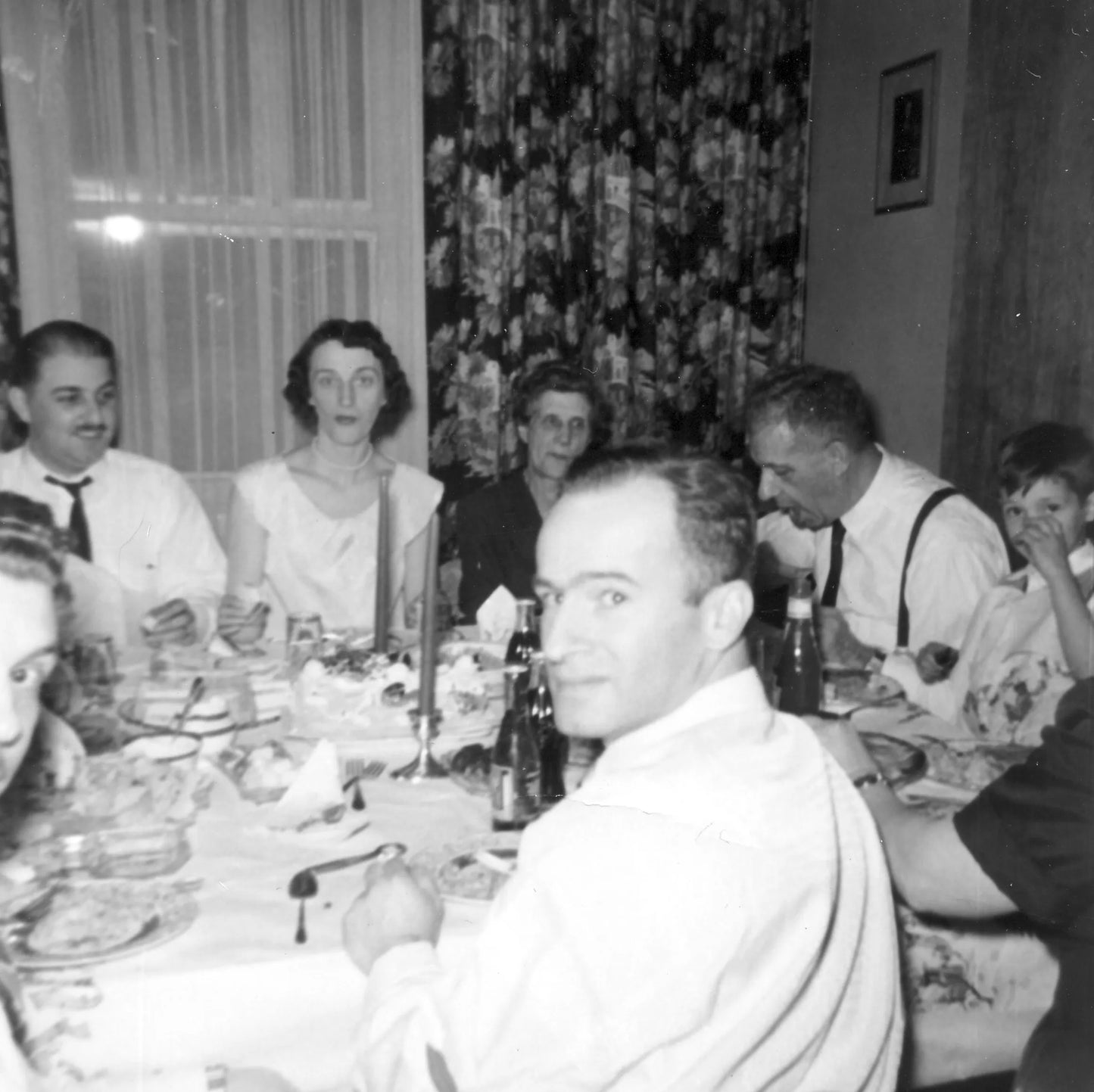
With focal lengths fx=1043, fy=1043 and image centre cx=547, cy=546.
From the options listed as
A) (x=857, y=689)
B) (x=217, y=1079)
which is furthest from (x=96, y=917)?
(x=857, y=689)

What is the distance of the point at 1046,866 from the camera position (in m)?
1.17

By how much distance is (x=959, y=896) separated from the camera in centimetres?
127

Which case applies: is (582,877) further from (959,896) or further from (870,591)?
(870,591)

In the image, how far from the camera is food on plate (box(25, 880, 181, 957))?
1172mm

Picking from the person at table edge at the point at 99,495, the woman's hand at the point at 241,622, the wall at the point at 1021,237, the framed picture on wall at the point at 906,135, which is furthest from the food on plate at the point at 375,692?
the framed picture on wall at the point at 906,135

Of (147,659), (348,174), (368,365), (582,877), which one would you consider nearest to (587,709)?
(582,877)

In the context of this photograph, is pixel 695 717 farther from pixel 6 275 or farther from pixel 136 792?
pixel 6 275

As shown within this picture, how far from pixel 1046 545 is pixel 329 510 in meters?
2.01

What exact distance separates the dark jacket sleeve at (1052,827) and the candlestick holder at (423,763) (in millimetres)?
860

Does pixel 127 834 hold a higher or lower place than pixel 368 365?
lower

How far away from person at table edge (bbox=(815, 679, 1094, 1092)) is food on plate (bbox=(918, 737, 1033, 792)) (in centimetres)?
39

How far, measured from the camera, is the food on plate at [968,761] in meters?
1.69

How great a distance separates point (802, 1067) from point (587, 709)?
41 centimetres

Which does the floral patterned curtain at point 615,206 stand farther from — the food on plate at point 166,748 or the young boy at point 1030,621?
the food on plate at point 166,748
